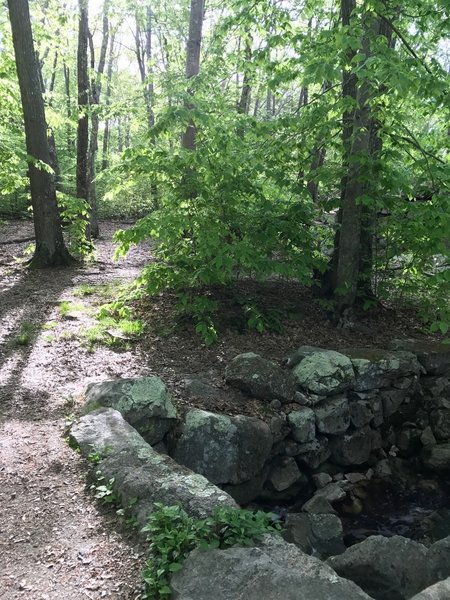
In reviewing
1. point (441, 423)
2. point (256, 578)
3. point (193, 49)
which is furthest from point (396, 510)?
point (193, 49)

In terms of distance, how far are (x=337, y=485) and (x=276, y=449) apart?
89cm

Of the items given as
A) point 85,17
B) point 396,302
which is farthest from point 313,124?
point 85,17

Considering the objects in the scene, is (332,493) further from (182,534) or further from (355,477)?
(182,534)

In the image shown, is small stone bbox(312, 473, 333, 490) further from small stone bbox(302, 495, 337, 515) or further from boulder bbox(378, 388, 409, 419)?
boulder bbox(378, 388, 409, 419)

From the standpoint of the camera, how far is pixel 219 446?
4.86 meters

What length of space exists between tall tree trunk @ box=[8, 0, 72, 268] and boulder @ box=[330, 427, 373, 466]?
7.12 metres

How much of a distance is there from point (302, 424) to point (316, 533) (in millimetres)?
1248

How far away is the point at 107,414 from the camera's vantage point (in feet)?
14.5

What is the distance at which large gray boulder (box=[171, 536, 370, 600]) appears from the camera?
2387 mm

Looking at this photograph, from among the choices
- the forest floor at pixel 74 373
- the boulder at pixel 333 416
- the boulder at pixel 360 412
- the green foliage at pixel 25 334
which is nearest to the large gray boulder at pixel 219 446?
the forest floor at pixel 74 373

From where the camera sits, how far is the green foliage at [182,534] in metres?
2.55

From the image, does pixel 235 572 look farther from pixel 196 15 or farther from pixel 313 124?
pixel 196 15

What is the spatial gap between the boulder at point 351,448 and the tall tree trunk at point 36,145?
7121 mm

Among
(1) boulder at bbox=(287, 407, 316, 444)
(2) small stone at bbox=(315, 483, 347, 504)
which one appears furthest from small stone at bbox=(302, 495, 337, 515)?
(1) boulder at bbox=(287, 407, 316, 444)
